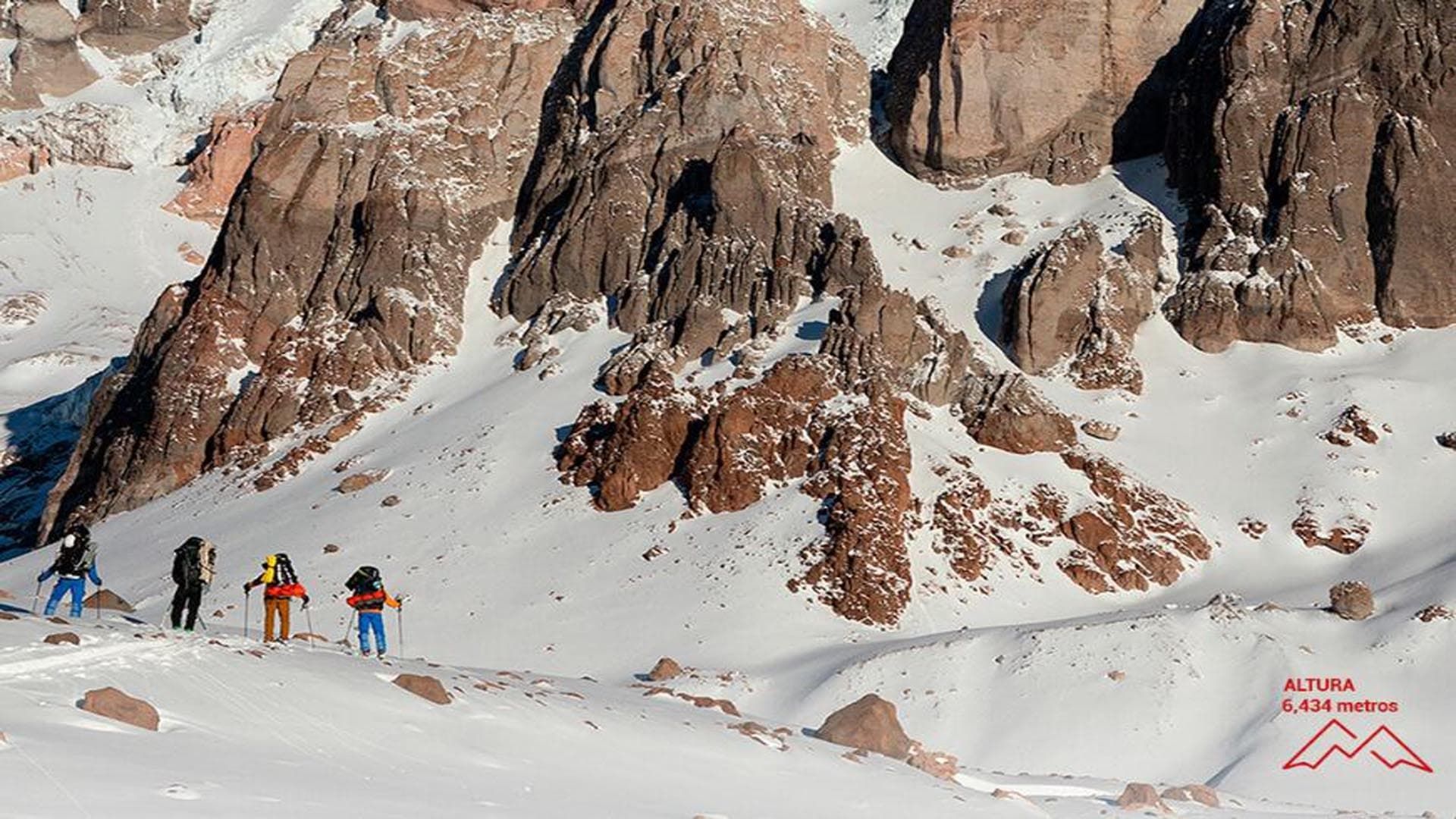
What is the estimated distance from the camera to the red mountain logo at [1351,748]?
113ft

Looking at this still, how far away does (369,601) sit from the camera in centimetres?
2673

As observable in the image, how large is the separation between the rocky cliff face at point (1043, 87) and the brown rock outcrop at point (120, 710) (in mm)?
71178

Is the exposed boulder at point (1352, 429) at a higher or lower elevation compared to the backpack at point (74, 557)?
higher

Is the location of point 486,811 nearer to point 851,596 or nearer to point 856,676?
point 856,676

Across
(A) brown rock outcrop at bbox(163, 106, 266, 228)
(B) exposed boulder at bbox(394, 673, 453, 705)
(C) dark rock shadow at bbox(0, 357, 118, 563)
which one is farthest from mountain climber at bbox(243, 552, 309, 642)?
(A) brown rock outcrop at bbox(163, 106, 266, 228)

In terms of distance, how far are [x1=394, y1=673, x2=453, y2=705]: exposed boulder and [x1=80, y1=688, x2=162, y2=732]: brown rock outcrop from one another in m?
5.34

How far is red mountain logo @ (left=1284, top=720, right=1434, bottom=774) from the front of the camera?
34469 mm

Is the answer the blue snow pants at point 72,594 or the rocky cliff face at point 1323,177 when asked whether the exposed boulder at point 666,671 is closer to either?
the blue snow pants at point 72,594

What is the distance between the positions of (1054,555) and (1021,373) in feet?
37.7

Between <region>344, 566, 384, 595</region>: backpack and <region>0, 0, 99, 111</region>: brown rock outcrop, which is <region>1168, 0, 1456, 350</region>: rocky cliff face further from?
<region>0, 0, 99, 111</region>: brown rock outcrop

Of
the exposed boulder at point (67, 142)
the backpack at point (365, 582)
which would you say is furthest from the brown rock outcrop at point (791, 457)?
the exposed boulder at point (67, 142)

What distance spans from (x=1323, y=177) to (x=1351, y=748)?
42.5 meters

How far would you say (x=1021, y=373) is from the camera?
63438mm

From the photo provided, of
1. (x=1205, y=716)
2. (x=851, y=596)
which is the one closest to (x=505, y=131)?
(x=851, y=596)
